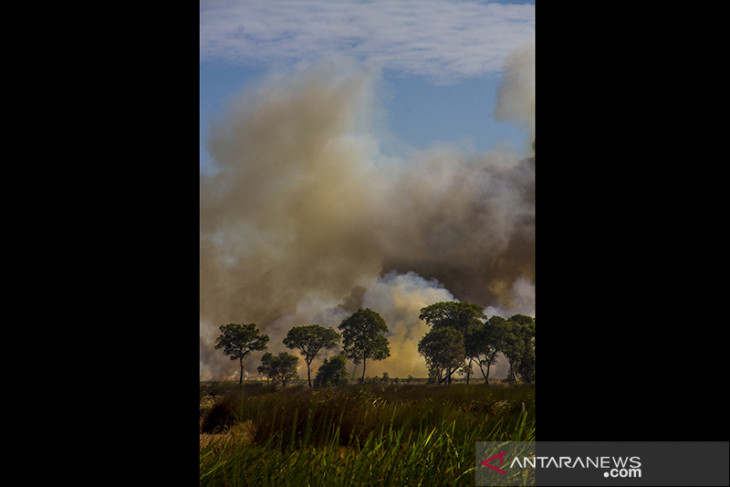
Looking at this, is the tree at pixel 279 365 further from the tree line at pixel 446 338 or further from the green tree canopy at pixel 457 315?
the green tree canopy at pixel 457 315

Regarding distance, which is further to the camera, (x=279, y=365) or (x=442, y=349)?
(x=279, y=365)

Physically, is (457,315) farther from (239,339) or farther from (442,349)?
(239,339)

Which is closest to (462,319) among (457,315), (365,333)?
(457,315)

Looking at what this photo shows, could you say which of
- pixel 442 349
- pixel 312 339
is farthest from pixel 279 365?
pixel 442 349

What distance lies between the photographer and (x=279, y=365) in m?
24.3

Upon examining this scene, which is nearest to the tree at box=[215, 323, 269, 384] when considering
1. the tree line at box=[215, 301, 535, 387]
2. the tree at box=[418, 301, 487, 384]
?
the tree line at box=[215, 301, 535, 387]

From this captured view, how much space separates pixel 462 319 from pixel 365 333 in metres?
4.02

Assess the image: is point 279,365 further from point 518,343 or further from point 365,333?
point 518,343

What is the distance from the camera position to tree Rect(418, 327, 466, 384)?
2034cm

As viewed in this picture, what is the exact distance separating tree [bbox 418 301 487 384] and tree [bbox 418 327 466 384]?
23 cm

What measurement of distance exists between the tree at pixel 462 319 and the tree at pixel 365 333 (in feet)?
6.66

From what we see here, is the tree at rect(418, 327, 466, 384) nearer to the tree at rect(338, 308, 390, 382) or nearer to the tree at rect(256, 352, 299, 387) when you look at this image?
the tree at rect(338, 308, 390, 382)
